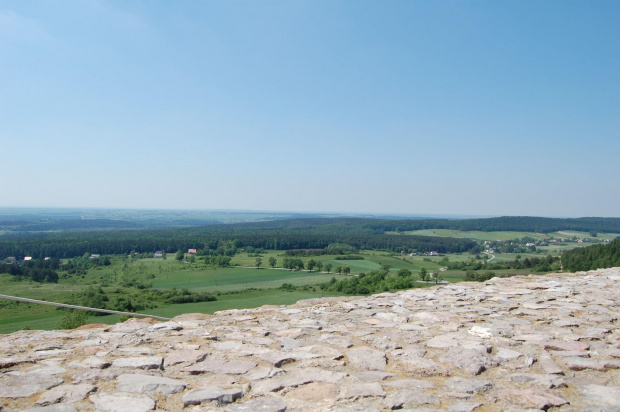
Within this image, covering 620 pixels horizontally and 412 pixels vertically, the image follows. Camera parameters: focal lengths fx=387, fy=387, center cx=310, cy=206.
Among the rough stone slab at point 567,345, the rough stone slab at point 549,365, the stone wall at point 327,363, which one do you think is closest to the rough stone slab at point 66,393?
the stone wall at point 327,363

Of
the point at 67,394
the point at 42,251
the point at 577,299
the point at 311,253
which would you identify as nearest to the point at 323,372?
the point at 67,394

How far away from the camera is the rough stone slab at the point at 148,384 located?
2775 mm

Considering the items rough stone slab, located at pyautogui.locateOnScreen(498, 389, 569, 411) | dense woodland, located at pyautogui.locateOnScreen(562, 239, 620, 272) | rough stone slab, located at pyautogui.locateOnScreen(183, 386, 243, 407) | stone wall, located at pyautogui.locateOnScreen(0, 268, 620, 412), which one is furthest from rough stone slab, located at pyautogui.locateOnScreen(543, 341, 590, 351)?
dense woodland, located at pyautogui.locateOnScreen(562, 239, 620, 272)

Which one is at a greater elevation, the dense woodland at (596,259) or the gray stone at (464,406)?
the gray stone at (464,406)

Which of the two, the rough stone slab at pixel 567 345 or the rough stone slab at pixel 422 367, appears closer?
the rough stone slab at pixel 422 367

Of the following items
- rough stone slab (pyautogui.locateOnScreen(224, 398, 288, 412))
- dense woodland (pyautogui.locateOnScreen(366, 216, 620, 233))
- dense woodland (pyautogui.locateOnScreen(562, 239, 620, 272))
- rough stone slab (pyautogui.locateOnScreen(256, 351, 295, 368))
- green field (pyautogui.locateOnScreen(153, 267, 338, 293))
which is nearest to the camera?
rough stone slab (pyautogui.locateOnScreen(224, 398, 288, 412))

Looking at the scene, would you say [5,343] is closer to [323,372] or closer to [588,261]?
[323,372]

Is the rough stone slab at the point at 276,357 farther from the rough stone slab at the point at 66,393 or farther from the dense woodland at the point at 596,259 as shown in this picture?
the dense woodland at the point at 596,259

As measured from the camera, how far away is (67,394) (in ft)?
8.68

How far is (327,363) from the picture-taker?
3.48 metres

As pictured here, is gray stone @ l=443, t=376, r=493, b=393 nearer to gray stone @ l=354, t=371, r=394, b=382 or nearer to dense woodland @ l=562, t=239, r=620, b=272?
gray stone @ l=354, t=371, r=394, b=382

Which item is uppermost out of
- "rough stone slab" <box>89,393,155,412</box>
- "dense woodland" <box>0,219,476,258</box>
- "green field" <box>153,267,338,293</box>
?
"rough stone slab" <box>89,393,155,412</box>

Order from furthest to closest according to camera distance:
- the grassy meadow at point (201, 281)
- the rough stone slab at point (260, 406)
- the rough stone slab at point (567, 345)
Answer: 1. the grassy meadow at point (201, 281)
2. the rough stone slab at point (567, 345)
3. the rough stone slab at point (260, 406)

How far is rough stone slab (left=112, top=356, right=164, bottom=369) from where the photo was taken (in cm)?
328
